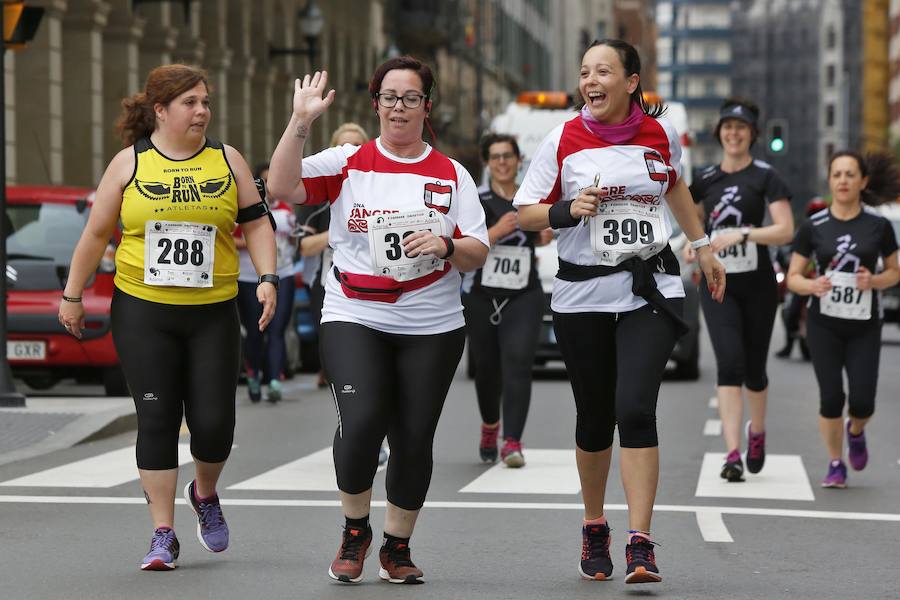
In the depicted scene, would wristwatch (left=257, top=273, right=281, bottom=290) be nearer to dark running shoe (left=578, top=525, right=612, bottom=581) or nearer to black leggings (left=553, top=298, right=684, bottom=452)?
black leggings (left=553, top=298, right=684, bottom=452)

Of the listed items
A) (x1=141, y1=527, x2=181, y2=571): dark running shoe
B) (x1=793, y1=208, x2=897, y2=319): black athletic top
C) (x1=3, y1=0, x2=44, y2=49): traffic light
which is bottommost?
(x1=141, y1=527, x2=181, y2=571): dark running shoe

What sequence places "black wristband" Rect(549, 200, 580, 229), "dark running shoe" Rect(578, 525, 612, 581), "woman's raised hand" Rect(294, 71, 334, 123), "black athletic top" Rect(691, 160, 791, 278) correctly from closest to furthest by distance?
"woman's raised hand" Rect(294, 71, 334, 123) < "black wristband" Rect(549, 200, 580, 229) < "dark running shoe" Rect(578, 525, 612, 581) < "black athletic top" Rect(691, 160, 791, 278)

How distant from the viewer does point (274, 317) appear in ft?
52.4

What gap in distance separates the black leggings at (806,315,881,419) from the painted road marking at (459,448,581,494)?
1.41 meters

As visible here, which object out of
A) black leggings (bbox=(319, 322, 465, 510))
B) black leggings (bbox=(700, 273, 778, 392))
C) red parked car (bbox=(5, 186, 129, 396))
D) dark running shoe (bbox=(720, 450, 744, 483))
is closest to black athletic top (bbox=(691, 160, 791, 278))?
black leggings (bbox=(700, 273, 778, 392))

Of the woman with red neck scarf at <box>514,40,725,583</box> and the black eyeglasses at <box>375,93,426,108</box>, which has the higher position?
the black eyeglasses at <box>375,93,426,108</box>

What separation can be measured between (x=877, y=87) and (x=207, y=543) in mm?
133186

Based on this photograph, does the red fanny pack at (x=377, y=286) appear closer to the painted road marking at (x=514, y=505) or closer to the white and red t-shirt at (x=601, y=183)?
the white and red t-shirt at (x=601, y=183)

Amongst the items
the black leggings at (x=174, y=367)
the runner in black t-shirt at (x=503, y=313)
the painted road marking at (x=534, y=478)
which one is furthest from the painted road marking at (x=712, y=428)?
the black leggings at (x=174, y=367)

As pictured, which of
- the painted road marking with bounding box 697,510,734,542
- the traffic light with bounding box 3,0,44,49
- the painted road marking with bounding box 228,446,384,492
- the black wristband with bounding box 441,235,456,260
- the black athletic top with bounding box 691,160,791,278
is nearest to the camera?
the black wristband with bounding box 441,235,456,260

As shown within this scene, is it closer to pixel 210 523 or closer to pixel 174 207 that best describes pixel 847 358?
pixel 210 523

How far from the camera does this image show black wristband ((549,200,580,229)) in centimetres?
672

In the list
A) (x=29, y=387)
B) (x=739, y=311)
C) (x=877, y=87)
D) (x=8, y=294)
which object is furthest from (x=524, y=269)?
(x=877, y=87)

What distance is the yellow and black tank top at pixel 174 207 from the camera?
7020mm
